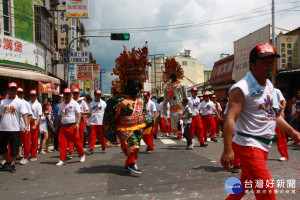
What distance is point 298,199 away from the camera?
4242 millimetres

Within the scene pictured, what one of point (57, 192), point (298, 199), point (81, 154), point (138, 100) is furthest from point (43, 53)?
point (298, 199)

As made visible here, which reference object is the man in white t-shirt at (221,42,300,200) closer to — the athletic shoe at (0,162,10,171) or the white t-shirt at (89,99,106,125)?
the athletic shoe at (0,162,10,171)

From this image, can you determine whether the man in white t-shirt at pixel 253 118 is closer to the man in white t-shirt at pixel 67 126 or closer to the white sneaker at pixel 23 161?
the man in white t-shirt at pixel 67 126

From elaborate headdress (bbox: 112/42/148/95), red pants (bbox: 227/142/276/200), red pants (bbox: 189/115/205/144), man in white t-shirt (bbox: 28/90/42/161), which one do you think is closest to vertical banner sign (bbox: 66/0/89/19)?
man in white t-shirt (bbox: 28/90/42/161)

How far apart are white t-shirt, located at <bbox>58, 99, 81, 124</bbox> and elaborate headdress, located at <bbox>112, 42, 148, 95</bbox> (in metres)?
1.62

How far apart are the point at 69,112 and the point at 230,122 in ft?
18.6

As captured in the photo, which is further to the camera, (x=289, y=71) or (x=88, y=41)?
(x=88, y=41)

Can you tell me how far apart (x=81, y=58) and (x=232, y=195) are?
50.5ft

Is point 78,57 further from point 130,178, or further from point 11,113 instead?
point 130,178

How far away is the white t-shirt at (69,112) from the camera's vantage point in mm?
7633

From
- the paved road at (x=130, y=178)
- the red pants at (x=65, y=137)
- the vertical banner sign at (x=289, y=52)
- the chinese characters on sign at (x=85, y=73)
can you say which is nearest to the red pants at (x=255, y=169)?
the paved road at (x=130, y=178)

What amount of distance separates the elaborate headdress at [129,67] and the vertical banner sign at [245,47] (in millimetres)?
17207

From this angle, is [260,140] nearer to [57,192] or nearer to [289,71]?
[57,192]

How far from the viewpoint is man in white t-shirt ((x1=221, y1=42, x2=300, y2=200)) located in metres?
2.80
